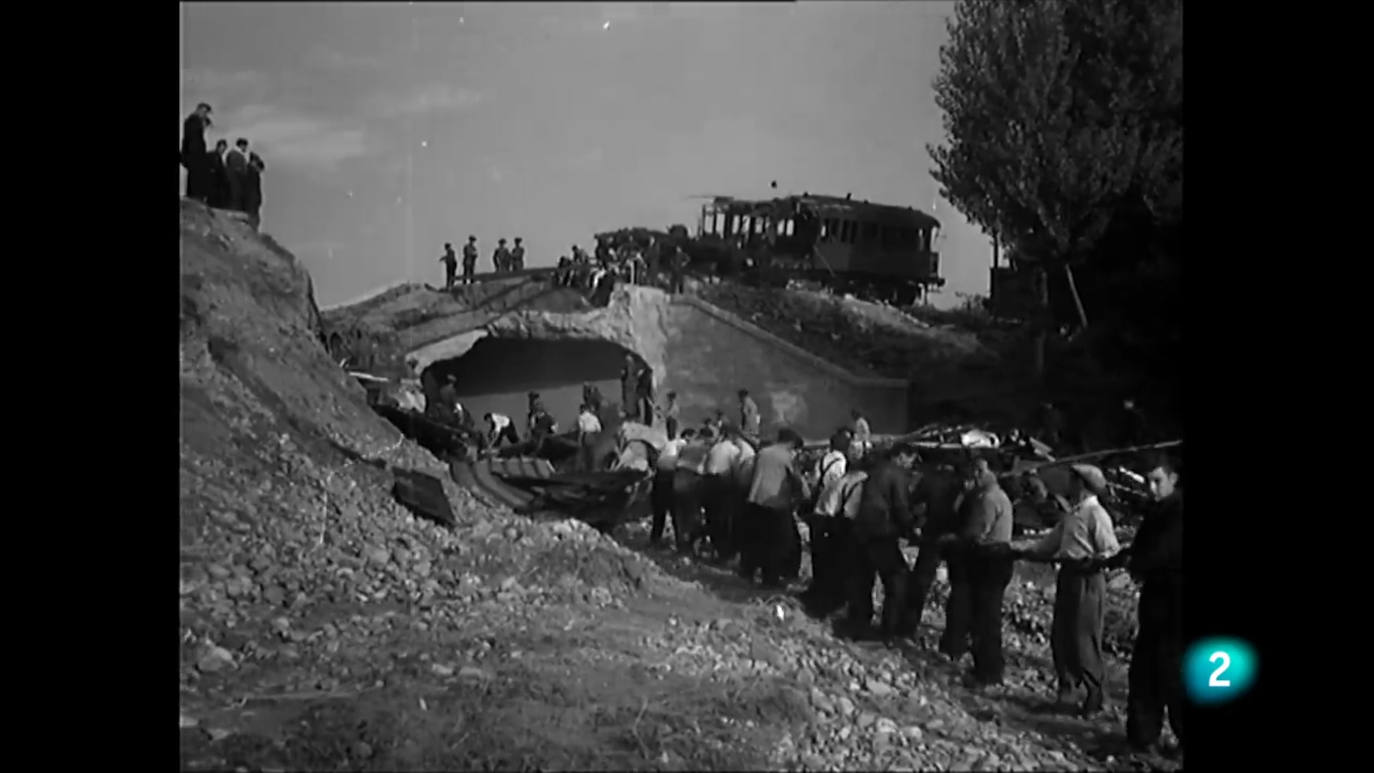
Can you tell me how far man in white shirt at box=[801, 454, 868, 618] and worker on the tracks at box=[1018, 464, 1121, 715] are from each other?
32.9 inches

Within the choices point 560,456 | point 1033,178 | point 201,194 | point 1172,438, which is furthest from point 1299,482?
point 201,194

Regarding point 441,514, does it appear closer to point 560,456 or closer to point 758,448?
point 560,456

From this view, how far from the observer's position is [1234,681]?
111 inches

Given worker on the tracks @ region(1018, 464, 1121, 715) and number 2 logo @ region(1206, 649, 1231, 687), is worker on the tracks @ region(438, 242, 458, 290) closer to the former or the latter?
worker on the tracks @ region(1018, 464, 1121, 715)

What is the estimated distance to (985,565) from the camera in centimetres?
356

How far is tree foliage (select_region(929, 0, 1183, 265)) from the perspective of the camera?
11.8 feet

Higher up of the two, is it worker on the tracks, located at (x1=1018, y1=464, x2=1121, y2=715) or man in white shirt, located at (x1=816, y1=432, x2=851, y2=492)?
man in white shirt, located at (x1=816, y1=432, x2=851, y2=492)

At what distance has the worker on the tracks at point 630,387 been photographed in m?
4.02

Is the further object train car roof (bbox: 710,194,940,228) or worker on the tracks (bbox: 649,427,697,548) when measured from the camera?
worker on the tracks (bbox: 649,427,697,548)

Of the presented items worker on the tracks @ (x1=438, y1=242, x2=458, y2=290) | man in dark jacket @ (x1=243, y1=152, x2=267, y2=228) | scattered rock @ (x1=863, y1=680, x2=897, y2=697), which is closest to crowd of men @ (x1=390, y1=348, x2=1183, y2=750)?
scattered rock @ (x1=863, y1=680, x2=897, y2=697)

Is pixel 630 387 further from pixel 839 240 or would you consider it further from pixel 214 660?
pixel 214 660

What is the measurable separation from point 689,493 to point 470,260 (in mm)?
1565

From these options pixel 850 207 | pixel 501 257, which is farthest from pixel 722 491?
pixel 501 257

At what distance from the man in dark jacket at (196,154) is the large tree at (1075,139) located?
2.25 m
